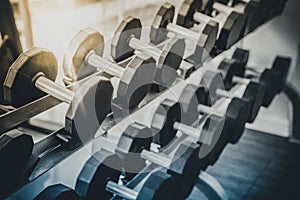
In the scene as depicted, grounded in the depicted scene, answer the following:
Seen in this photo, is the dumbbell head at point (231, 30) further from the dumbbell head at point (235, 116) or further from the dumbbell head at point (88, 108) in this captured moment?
the dumbbell head at point (88, 108)

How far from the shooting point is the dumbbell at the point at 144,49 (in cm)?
105

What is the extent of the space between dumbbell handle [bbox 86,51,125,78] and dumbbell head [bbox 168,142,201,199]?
1.04 feet

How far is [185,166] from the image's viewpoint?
1.12 meters

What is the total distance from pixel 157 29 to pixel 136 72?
31 cm

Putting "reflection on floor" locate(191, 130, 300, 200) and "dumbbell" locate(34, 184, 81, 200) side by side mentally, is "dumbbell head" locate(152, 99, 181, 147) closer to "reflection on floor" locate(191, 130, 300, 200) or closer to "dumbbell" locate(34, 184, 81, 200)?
"dumbbell" locate(34, 184, 81, 200)

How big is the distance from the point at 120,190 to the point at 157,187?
89mm

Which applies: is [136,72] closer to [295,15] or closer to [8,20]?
[8,20]

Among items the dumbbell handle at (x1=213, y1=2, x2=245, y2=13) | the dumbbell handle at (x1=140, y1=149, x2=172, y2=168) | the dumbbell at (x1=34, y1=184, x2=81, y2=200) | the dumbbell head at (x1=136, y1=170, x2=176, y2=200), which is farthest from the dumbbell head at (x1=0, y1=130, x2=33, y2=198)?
the dumbbell handle at (x1=213, y1=2, x2=245, y2=13)

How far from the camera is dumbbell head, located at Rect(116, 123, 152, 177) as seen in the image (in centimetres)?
108

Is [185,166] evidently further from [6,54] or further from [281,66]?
[281,66]

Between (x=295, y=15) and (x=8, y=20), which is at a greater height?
A: (x=8, y=20)

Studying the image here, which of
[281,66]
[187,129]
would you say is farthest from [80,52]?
[281,66]

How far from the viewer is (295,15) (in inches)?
89.8

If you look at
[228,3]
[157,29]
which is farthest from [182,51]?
[228,3]
